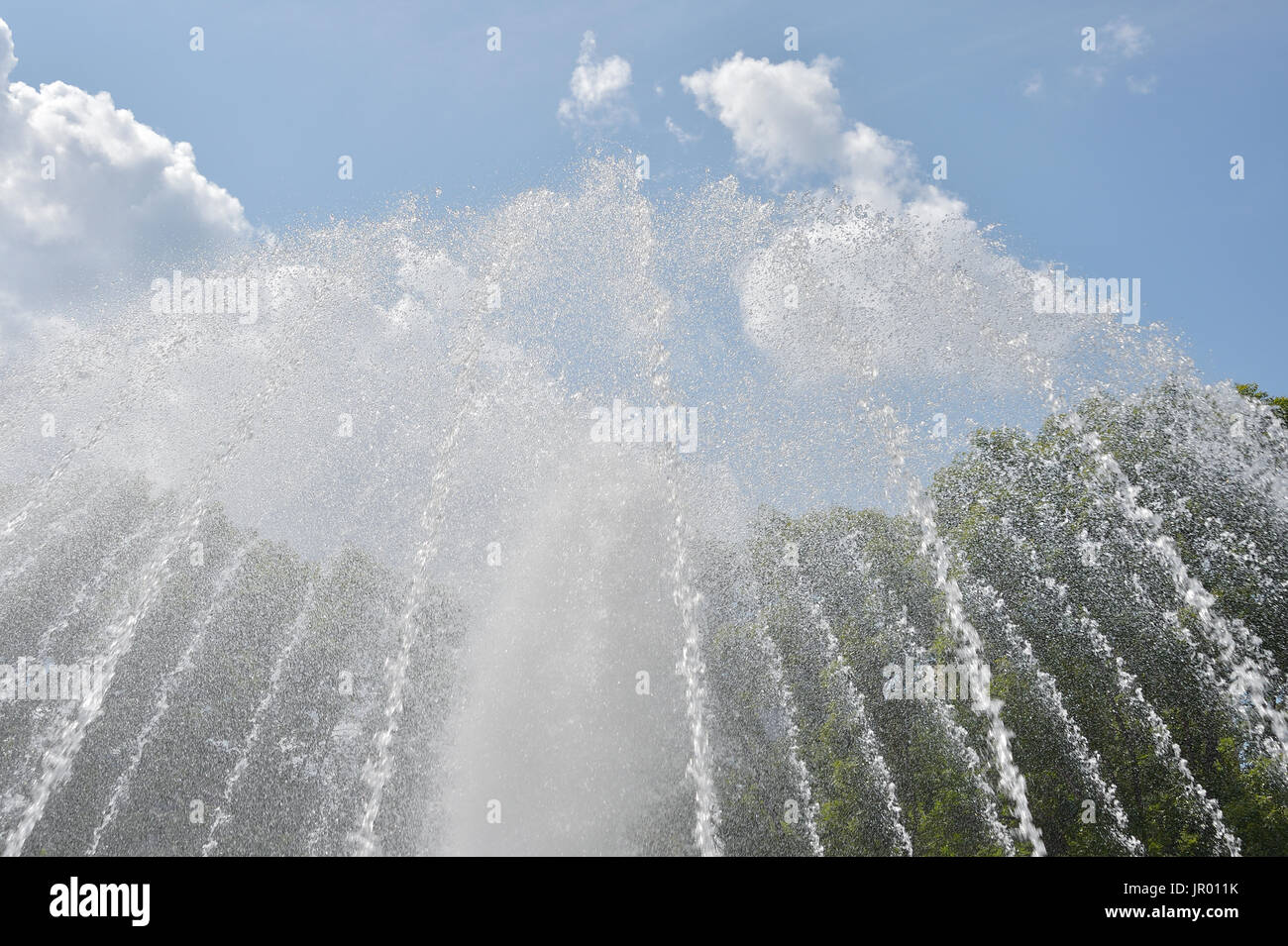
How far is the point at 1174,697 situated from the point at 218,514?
23.9 m

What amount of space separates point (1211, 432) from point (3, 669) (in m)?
27.6

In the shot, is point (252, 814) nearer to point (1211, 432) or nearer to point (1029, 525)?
point (1029, 525)

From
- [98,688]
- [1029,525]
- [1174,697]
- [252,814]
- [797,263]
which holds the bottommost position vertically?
[252,814]

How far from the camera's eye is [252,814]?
53.9 feet

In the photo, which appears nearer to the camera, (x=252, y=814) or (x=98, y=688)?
(x=98, y=688)

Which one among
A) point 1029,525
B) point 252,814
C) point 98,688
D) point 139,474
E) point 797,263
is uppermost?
point 797,263

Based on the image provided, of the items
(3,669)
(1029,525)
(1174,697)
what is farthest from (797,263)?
(3,669)
